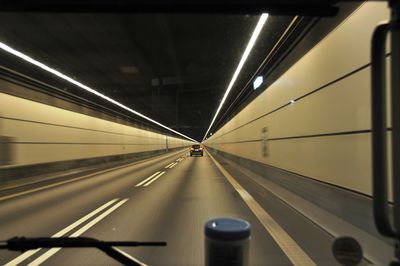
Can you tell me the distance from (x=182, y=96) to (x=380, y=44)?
23.2 meters

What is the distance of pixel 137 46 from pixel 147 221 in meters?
5.55

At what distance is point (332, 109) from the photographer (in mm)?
8258

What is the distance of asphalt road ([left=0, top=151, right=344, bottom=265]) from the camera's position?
5680 mm

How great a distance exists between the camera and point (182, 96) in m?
25.1

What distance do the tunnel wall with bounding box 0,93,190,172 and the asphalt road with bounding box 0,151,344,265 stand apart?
2.34m

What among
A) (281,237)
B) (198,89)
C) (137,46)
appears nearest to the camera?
(281,237)

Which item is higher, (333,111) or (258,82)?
(258,82)

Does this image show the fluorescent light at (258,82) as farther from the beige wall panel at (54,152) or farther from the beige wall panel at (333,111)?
the beige wall panel at (54,152)

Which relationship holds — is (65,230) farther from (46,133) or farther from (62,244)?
(46,133)

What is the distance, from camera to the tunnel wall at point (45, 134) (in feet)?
49.7

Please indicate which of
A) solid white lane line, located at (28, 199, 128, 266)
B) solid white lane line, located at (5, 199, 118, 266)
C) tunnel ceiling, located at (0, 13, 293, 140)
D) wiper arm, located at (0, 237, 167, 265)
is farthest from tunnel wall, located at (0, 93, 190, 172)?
wiper arm, located at (0, 237, 167, 265)

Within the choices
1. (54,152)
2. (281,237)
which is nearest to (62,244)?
(281,237)

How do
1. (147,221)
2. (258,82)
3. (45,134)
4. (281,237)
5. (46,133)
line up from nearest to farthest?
(281,237)
(147,221)
(258,82)
(45,134)
(46,133)

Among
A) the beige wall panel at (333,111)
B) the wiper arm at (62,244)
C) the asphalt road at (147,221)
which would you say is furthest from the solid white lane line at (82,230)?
the beige wall panel at (333,111)
